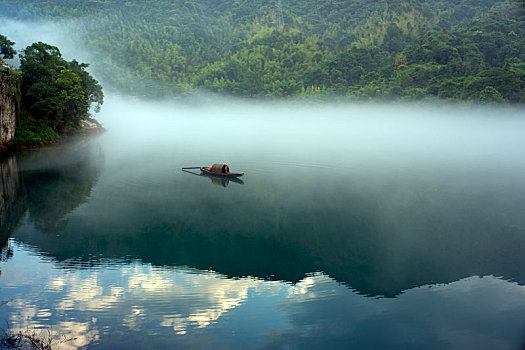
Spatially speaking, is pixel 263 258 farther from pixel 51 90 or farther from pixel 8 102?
pixel 51 90

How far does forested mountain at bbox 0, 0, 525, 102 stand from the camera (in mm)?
87750

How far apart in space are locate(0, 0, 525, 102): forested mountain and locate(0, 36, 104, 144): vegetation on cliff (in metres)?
61.6

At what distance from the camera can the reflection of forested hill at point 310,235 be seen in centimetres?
973

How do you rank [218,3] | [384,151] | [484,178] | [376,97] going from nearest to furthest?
1. [484,178]
2. [384,151]
3. [376,97]
4. [218,3]

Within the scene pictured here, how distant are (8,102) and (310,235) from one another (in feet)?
82.3

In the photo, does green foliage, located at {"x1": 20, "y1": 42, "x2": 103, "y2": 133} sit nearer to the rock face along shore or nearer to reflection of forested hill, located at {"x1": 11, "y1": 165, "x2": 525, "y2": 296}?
the rock face along shore

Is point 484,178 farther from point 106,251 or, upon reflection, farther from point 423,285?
point 106,251

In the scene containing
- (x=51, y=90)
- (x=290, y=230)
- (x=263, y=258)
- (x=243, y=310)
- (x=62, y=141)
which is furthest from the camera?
(x=62, y=141)

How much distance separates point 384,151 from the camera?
33.3 meters

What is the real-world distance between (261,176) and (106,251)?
11.8 meters

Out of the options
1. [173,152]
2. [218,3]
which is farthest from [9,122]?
[218,3]

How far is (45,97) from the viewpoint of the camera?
31.5 meters

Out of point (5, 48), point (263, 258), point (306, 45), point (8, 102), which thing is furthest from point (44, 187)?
point (306, 45)

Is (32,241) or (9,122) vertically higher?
(9,122)
